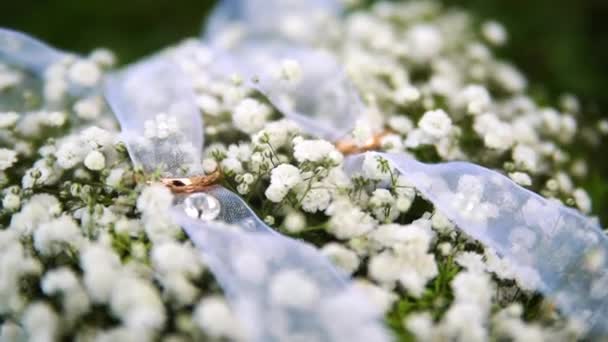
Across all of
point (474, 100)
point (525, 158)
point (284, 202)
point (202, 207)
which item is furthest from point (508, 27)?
point (202, 207)

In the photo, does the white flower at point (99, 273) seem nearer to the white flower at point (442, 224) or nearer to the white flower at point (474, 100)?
the white flower at point (442, 224)

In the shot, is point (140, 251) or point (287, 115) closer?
Answer: point (140, 251)

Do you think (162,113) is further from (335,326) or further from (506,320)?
(506,320)

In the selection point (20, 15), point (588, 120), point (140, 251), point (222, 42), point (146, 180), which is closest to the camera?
point (140, 251)

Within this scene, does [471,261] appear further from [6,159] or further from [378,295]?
[6,159]

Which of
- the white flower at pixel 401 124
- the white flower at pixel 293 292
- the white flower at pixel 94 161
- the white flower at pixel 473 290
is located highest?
the white flower at pixel 293 292

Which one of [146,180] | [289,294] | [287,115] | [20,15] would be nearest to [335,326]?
[289,294]

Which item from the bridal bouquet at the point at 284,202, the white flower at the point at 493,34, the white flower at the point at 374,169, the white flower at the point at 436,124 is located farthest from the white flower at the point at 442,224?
the white flower at the point at 493,34

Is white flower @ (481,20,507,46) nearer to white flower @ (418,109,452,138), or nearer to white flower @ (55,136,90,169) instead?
white flower @ (418,109,452,138)

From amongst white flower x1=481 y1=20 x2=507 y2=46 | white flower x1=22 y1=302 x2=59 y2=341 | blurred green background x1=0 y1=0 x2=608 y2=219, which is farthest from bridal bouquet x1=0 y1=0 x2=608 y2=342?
blurred green background x1=0 y1=0 x2=608 y2=219
